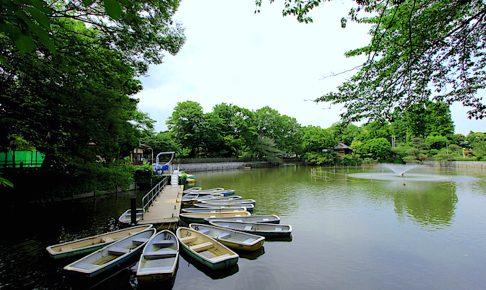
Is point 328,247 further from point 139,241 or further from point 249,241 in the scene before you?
point 139,241

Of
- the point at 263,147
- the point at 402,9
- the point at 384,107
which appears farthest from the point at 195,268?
the point at 263,147

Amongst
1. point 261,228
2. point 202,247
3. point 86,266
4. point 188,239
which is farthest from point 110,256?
point 261,228

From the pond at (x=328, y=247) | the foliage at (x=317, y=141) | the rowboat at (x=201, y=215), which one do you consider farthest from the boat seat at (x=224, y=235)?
the foliage at (x=317, y=141)

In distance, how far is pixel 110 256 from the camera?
24.5 feet

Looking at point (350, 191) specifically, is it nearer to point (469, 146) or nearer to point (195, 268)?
point (195, 268)

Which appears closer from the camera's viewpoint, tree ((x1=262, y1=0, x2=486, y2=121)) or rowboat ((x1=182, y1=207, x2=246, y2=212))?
tree ((x1=262, y1=0, x2=486, y2=121))

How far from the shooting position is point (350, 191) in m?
21.1

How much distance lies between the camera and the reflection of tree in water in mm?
12484

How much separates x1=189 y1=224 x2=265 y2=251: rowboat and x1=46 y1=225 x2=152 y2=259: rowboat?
2.47 metres

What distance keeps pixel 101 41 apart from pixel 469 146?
2578 inches

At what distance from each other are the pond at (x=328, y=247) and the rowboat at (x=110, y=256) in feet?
1.51

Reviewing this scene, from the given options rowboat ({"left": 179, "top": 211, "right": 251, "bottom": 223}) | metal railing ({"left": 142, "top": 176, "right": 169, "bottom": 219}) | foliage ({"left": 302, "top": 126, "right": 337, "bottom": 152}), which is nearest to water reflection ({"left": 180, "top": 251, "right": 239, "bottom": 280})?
rowboat ({"left": 179, "top": 211, "right": 251, "bottom": 223})

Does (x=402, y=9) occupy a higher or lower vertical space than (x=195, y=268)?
higher

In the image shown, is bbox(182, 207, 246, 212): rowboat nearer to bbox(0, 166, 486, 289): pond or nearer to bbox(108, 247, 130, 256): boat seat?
bbox(0, 166, 486, 289): pond
